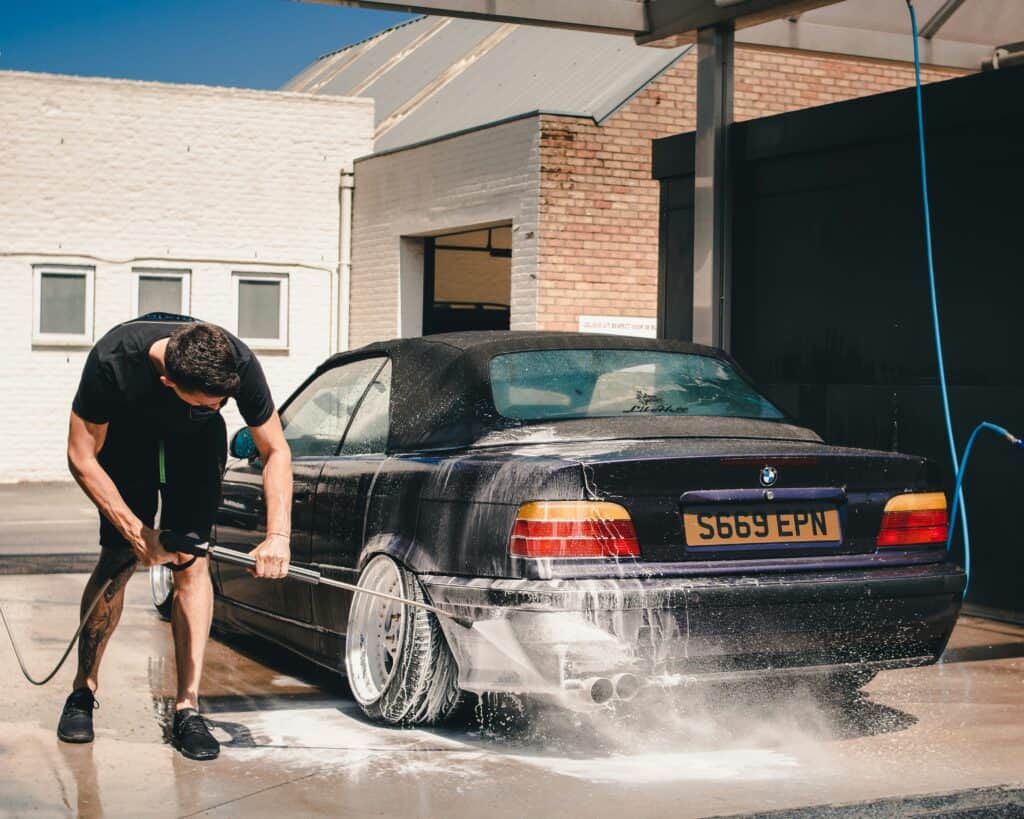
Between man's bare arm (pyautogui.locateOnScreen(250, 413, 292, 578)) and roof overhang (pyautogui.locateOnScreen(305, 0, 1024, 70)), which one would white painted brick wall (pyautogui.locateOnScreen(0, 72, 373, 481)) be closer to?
roof overhang (pyautogui.locateOnScreen(305, 0, 1024, 70))

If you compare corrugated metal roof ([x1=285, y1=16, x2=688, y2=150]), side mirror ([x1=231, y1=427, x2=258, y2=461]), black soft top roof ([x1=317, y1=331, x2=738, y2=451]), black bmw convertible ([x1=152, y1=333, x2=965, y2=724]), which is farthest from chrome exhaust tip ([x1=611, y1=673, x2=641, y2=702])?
corrugated metal roof ([x1=285, y1=16, x2=688, y2=150])

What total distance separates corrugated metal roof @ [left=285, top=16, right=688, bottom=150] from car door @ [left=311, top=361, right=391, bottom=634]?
979cm

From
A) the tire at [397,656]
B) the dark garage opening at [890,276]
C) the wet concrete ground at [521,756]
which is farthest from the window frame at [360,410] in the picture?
the dark garage opening at [890,276]

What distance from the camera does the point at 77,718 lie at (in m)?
5.30

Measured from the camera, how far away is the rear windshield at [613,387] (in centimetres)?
566

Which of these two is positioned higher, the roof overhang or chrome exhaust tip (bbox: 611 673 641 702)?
the roof overhang

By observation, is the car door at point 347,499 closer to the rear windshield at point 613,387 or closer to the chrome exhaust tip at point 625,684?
the rear windshield at point 613,387

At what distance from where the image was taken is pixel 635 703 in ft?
17.9

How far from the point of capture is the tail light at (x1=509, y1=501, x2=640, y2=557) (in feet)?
15.9

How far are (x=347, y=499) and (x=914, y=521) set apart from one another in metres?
2.11

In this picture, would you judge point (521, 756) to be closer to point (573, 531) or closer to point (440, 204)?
point (573, 531)

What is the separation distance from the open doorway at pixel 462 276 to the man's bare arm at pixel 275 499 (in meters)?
14.3

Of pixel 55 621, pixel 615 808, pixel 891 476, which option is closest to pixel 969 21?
pixel 891 476

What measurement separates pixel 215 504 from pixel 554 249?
10826 mm
